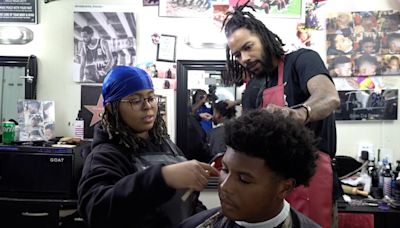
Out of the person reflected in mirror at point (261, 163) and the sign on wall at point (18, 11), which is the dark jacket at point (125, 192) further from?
the sign on wall at point (18, 11)

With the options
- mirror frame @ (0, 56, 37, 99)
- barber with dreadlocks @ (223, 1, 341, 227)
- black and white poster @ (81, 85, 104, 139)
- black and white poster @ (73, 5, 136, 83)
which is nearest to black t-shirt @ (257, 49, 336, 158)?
barber with dreadlocks @ (223, 1, 341, 227)

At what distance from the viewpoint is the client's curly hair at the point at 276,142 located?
3.32 feet

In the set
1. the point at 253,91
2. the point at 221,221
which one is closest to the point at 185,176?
the point at 221,221

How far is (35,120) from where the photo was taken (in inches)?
104

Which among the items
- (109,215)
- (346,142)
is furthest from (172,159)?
(346,142)

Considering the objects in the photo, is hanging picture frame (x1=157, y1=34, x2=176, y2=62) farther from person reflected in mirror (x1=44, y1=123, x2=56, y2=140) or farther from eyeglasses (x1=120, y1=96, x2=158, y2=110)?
eyeglasses (x1=120, y1=96, x2=158, y2=110)

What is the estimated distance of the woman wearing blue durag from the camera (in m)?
0.92

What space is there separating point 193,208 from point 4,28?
2.21m

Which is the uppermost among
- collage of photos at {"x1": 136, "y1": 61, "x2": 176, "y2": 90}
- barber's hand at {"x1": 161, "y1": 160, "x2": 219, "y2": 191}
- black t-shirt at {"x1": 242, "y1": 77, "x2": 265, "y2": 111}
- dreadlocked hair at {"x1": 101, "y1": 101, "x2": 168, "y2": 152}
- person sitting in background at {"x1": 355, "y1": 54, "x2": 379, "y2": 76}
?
person sitting in background at {"x1": 355, "y1": 54, "x2": 379, "y2": 76}

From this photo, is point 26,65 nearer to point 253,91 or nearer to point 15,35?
point 15,35

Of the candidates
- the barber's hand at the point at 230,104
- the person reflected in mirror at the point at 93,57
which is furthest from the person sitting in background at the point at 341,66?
the person reflected in mirror at the point at 93,57

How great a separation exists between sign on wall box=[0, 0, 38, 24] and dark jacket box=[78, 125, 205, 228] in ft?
5.89

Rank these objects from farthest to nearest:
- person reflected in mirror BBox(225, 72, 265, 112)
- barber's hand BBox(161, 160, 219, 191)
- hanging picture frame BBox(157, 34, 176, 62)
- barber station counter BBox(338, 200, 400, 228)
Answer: hanging picture frame BBox(157, 34, 176, 62) < barber station counter BBox(338, 200, 400, 228) < person reflected in mirror BBox(225, 72, 265, 112) < barber's hand BBox(161, 160, 219, 191)

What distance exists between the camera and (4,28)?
2.76 m
